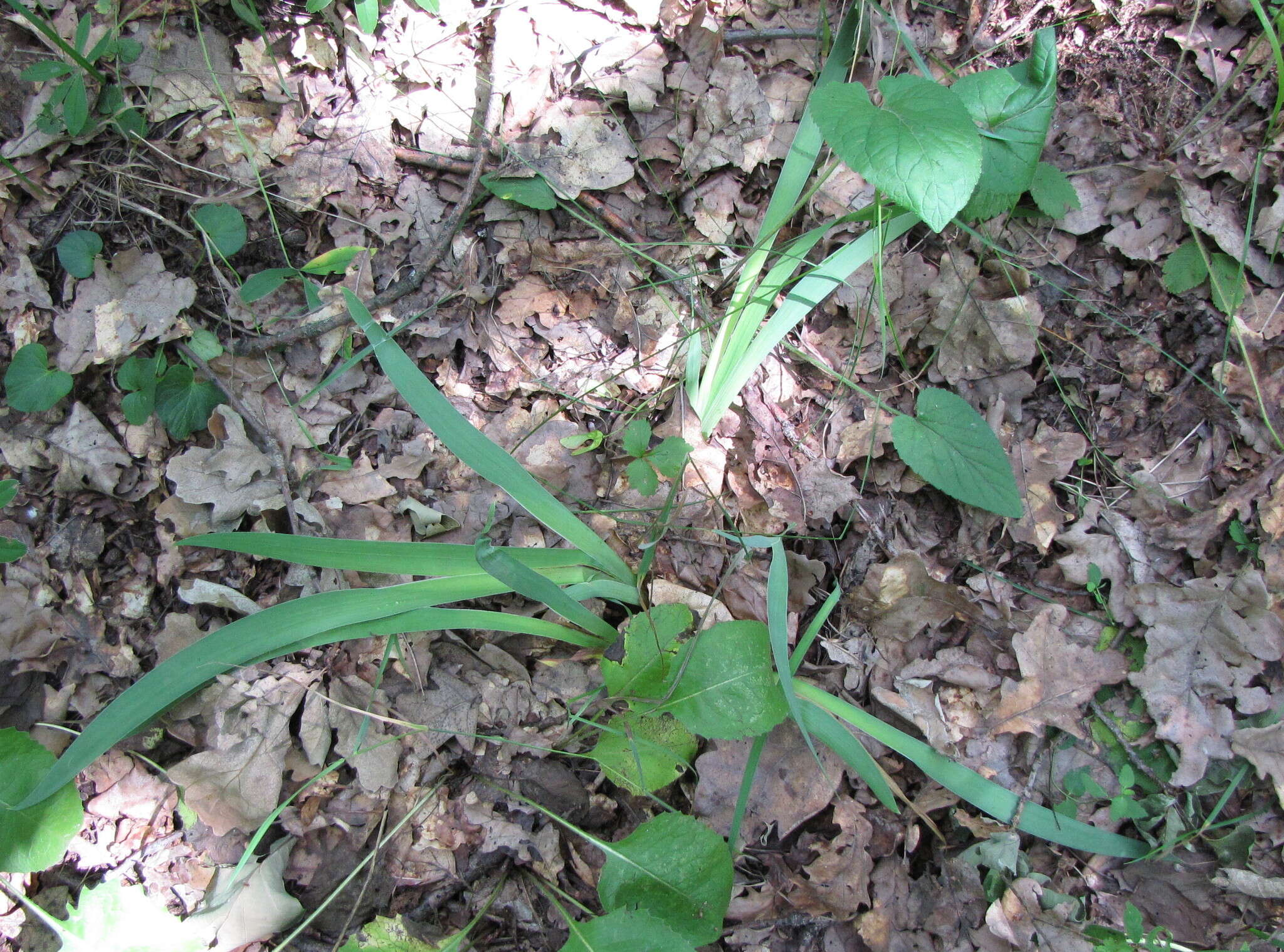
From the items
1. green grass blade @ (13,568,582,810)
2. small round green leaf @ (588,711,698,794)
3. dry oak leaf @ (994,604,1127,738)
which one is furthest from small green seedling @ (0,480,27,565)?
dry oak leaf @ (994,604,1127,738)

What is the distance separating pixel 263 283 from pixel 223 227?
17 centimetres

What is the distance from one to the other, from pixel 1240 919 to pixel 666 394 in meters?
1.49

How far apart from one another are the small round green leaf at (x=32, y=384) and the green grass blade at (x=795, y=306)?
135cm

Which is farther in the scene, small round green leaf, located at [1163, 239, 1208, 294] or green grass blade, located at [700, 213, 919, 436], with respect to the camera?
small round green leaf, located at [1163, 239, 1208, 294]

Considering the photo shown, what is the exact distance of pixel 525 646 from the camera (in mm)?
1445

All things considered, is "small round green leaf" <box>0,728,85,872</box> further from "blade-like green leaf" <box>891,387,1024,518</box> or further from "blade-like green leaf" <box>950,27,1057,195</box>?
"blade-like green leaf" <box>950,27,1057,195</box>

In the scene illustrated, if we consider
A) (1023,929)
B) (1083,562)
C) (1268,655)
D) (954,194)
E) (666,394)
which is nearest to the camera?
(954,194)

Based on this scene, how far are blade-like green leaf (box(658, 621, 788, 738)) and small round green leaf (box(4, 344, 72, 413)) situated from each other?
1384mm

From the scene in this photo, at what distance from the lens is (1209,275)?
1.56m

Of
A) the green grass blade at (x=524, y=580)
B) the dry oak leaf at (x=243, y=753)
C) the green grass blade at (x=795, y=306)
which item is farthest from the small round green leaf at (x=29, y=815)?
the green grass blade at (x=795, y=306)

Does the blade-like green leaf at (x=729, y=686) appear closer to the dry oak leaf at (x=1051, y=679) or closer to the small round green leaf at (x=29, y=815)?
the dry oak leaf at (x=1051, y=679)

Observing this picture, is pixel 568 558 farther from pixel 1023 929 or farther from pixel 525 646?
pixel 1023 929

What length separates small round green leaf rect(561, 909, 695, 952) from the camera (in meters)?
1.04

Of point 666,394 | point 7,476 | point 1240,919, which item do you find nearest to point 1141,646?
point 1240,919
